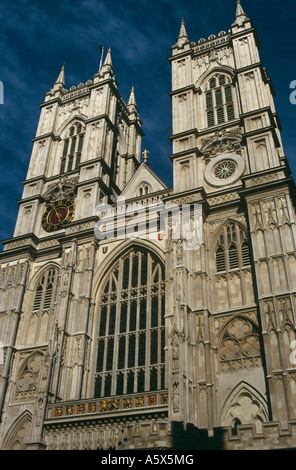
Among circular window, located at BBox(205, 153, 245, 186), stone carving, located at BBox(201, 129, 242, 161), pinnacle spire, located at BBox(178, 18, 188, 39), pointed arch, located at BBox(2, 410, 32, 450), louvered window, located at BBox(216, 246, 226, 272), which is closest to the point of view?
pointed arch, located at BBox(2, 410, 32, 450)

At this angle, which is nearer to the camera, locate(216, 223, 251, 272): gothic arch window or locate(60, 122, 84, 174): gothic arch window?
locate(216, 223, 251, 272): gothic arch window

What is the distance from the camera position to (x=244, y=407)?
2145cm

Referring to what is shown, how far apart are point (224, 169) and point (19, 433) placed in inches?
706

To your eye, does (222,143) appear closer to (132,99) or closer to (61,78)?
(132,99)

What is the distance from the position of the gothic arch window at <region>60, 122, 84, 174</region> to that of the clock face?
10.5 ft

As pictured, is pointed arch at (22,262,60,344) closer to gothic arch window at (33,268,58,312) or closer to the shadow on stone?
gothic arch window at (33,268,58,312)

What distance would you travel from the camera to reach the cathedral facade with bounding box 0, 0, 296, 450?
68.6ft

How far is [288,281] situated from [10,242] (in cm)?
1812

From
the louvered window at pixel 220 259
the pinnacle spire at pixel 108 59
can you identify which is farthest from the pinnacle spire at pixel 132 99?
the louvered window at pixel 220 259

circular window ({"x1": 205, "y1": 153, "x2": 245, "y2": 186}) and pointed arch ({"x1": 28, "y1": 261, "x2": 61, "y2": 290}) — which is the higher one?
circular window ({"x1": 205, "y1": 153, "x2": 245, "y2": 186})

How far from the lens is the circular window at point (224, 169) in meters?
28.8

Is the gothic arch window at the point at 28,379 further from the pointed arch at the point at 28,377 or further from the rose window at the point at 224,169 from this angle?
the rose window at the point at 224,169

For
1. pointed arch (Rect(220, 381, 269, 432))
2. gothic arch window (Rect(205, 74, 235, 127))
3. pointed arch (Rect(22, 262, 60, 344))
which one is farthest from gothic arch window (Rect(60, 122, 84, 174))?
pointed arch (Rect(220, 381, 269, 432))
